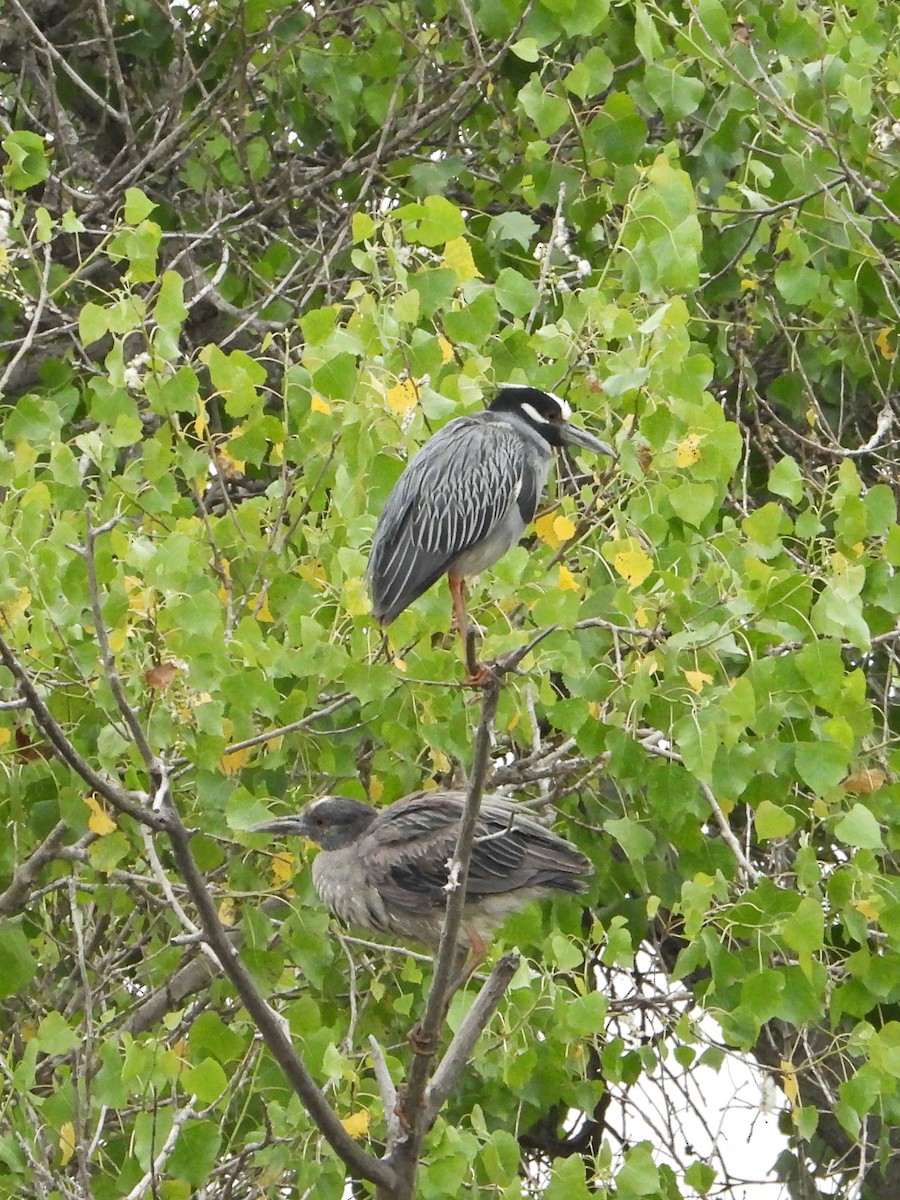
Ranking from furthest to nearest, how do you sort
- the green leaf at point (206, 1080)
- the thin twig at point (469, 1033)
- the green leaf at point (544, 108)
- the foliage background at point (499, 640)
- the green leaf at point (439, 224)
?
the green leaf at point (544, 108) < the green leaf at point (439, 224) < the foliage background at point (499, 640) < the green leaf at point (206, 1080) < the thin twig at point (469, 1033)

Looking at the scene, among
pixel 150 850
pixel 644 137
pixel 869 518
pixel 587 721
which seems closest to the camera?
pixel 150 850

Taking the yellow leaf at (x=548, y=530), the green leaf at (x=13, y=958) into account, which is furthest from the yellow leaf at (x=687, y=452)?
the green leaf at (x=13, y=958)

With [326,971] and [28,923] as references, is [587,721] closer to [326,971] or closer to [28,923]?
[326,971]

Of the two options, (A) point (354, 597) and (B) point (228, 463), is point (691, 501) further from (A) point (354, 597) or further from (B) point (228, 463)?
(B) point (228, 463)

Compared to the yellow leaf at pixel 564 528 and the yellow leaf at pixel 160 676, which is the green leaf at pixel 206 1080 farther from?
the yellow leaf at pixel 564 528

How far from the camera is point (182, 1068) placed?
373 cm

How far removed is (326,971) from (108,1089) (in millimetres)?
673

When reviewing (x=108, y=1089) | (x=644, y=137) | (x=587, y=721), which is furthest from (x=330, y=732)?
(x=644, y=137)

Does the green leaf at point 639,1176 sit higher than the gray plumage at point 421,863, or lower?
lower

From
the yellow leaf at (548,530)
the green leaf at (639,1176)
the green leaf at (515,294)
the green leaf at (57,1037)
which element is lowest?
the green leaf at (639,1176)

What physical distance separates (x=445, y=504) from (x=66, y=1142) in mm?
1684

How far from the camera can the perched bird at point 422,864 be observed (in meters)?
4.32

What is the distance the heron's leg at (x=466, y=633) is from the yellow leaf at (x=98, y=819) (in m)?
0.84

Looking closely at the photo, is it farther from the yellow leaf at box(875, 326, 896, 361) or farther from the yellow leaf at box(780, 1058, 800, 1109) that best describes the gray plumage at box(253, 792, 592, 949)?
the yellow leaf at box(875, 326, 896, 361)
